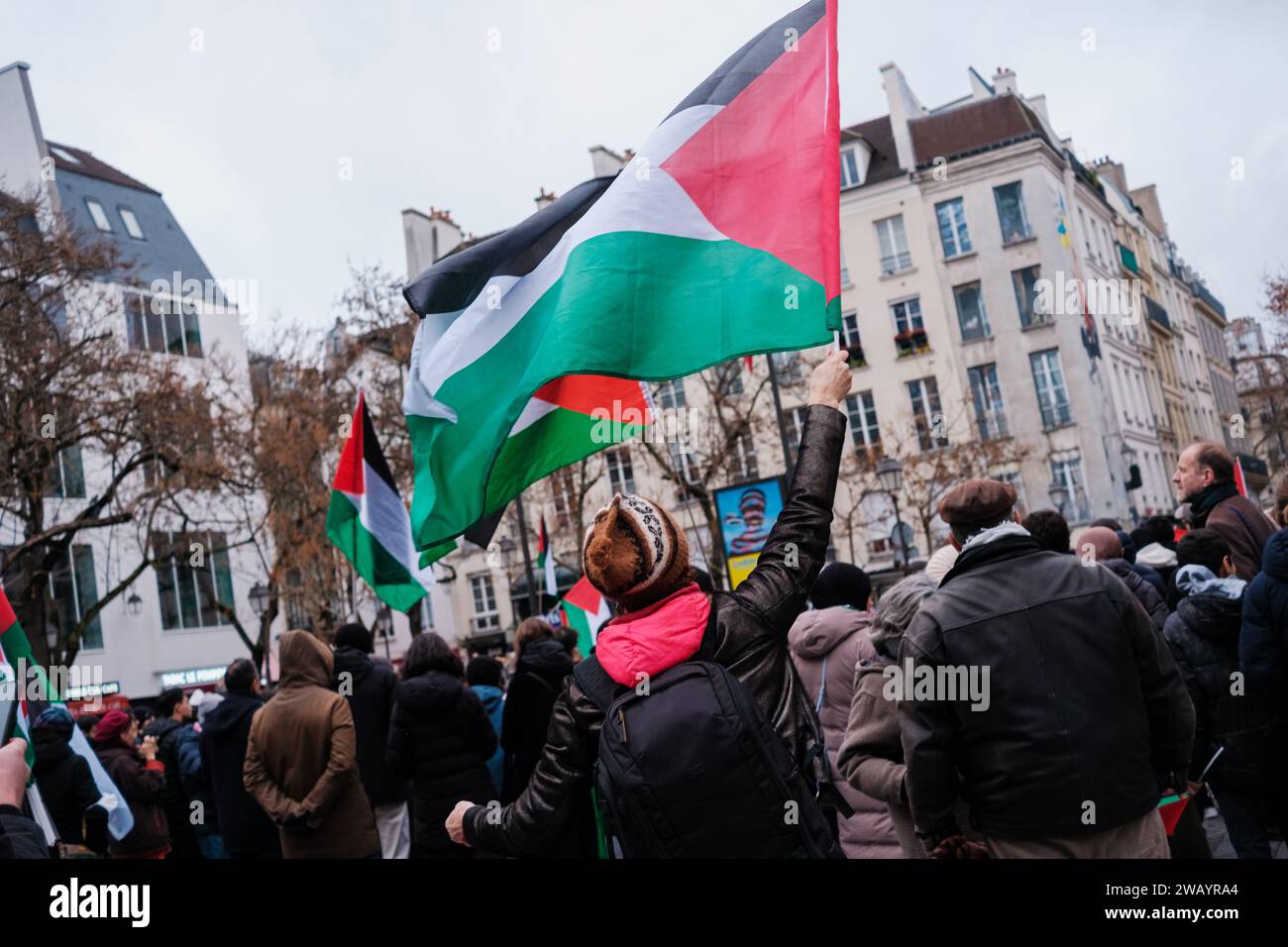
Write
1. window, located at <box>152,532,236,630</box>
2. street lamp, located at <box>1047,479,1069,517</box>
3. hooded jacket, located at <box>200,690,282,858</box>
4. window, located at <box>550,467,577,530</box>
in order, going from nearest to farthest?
hooded jacket, located at <box>200,690,282,858</box> → window, located at <box>550,467,577,530</box> → street lamp, located at <box>1047,479,1069,517</box> → window, located at <box>152,532,236,630</box>

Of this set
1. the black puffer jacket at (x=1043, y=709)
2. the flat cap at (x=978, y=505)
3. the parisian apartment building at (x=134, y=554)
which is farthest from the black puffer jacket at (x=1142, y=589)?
the parisian apartment building at (x=134, y=554)

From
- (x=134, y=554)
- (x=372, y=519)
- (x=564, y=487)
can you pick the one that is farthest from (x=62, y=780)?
(x=134, y=554)

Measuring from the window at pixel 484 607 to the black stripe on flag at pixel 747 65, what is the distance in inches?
1792

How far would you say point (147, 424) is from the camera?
21.0 metres

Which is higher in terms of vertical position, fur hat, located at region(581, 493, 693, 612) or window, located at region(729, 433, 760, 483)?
window, located at region(729, 433, 760, 483)

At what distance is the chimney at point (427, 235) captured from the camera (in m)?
51.7

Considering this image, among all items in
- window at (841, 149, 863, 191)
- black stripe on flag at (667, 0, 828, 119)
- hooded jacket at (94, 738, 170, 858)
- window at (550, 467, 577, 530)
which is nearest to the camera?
black stripe on flag at (667, 0, 828, 119)

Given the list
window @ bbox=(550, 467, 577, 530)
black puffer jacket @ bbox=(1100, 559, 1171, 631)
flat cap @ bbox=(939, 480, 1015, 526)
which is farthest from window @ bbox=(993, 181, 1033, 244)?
flat cap @ bbox=(939, 480, 1015, 526)

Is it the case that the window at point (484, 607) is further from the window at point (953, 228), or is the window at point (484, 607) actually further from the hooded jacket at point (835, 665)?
the hooded jacket at point (835, 665)

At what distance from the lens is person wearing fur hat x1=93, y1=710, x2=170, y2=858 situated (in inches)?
350

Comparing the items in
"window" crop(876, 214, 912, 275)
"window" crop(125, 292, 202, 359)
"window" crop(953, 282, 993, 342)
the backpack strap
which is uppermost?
"window" crop(876, 214, 912, 275)

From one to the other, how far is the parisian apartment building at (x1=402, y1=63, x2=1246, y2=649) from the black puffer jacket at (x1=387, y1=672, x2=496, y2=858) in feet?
96.6

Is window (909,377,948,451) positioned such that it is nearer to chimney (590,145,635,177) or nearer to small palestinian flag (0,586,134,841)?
chimney (590,145,635,177)

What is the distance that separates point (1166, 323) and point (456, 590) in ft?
111
